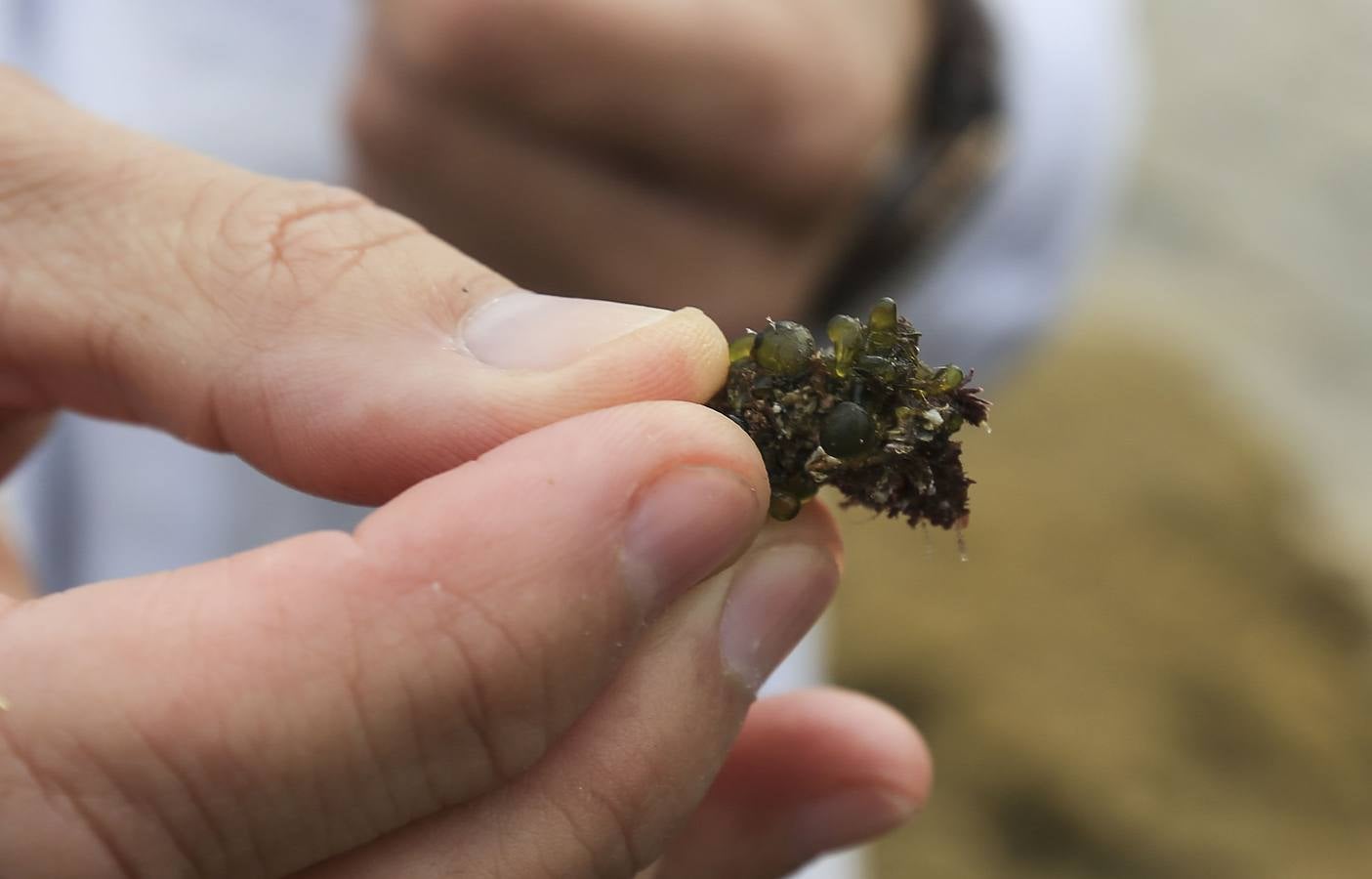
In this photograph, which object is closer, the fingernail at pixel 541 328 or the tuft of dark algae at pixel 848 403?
the fingernail at pixel 541 328

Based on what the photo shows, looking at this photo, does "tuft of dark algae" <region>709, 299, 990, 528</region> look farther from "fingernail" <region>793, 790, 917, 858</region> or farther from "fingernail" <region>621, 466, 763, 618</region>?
"fingernail" <region>793, 790, 917, 858</region>

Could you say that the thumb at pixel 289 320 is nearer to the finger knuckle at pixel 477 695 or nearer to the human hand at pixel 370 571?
the human hand at pixel 370 571

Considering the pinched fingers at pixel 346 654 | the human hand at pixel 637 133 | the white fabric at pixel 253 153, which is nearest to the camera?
the pinched fingers at pixel 346 654

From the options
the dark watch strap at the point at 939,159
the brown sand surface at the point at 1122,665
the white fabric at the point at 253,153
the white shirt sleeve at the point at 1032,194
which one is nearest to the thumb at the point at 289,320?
the white fabric at the point at 253,153

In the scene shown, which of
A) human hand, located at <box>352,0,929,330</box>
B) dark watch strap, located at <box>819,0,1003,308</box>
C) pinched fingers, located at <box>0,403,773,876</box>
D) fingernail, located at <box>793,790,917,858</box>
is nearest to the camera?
pinched fingers, located at <box>0,403,773,876</box>

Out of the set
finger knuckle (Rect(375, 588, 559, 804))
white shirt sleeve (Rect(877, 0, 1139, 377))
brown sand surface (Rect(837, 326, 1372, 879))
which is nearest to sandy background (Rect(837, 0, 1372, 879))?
brown sand surface (Rect(837, 326, 1372, 879))

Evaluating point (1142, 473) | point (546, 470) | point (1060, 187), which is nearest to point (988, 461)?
point (1142, 473)

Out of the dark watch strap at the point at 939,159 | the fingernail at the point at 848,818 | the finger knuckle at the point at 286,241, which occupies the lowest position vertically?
the fingernail at the point at 848,818

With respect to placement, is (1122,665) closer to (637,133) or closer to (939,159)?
(939,159)
